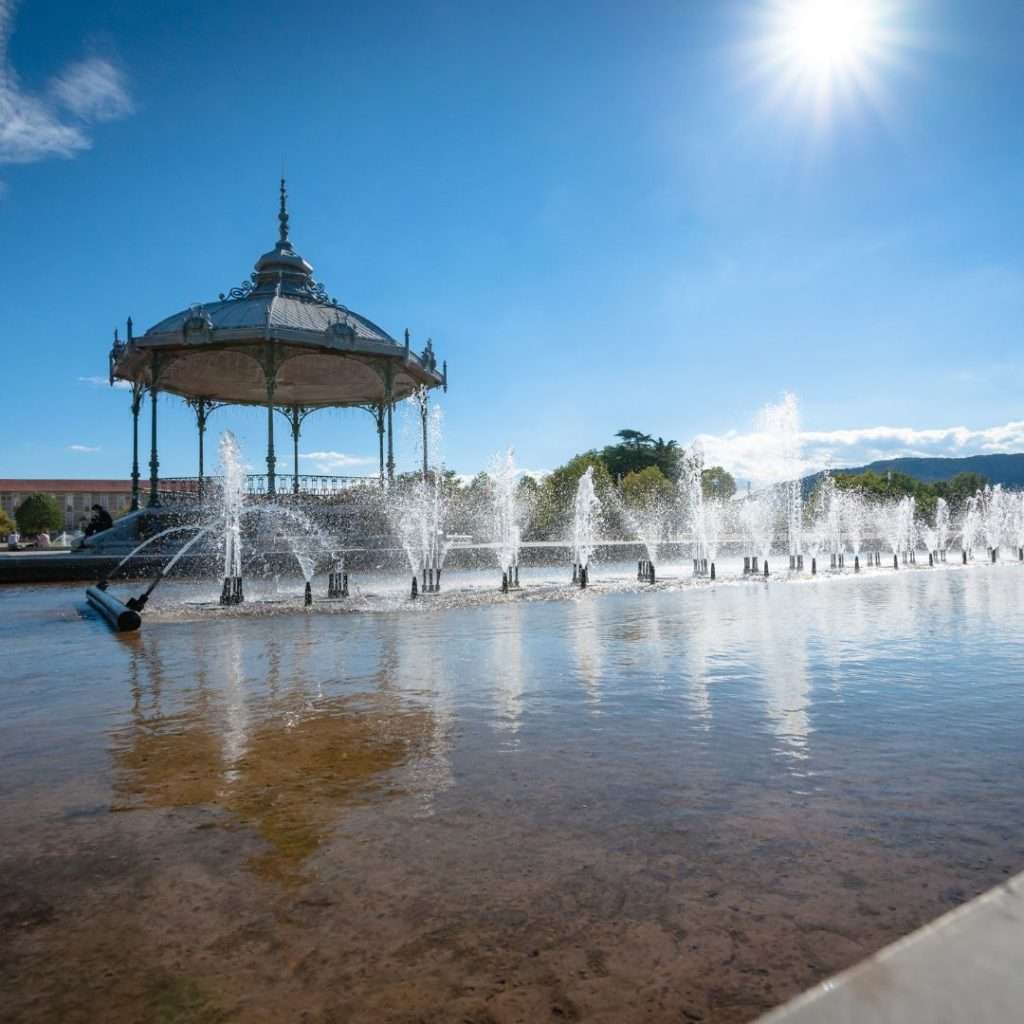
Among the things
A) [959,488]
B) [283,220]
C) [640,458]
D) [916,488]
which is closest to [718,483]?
[640,458]

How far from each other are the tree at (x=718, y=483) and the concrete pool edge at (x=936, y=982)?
8296cm

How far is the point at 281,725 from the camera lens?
16.8ft

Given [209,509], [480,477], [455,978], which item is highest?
[480,477]

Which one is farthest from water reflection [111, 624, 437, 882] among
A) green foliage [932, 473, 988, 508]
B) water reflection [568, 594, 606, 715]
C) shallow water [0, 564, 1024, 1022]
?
green foliage [932, 473, 988, 508]

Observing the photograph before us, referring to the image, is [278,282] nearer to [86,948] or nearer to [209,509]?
[209,509]

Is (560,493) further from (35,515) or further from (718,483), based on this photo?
(35,515)

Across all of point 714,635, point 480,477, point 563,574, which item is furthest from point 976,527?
point 714,635

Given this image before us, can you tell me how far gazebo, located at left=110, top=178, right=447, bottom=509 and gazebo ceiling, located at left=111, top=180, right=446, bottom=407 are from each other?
0.13 feet

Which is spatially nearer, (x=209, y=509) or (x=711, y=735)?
(x=711, y=735)

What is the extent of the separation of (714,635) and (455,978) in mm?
7673

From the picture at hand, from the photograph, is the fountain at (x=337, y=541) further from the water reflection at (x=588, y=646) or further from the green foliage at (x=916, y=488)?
the green foliage at (x=916, y=488)

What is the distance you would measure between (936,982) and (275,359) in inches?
1020

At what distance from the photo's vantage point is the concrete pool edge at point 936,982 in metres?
1.34

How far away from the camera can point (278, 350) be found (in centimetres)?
2530
